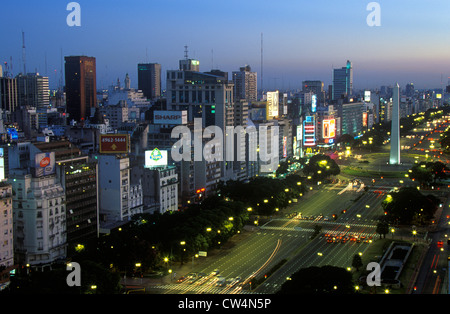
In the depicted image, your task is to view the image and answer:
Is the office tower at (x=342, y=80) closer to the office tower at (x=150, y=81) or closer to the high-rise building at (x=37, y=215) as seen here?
the office tower at (x=150, y=81)

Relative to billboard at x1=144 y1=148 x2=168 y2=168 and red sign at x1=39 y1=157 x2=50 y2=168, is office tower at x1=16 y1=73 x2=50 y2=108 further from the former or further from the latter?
red sign at x1=39 y1=157 x2=50 y2=168

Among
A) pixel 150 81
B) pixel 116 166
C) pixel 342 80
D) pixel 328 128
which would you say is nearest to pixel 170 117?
pixel 116 166

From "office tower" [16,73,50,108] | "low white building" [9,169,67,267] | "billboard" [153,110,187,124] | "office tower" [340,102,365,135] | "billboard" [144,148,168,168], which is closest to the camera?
"low white building" [9,169,67,267]

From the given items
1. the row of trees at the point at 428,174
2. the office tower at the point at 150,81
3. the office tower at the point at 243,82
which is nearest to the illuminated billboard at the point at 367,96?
the office tower at the point at 243,82

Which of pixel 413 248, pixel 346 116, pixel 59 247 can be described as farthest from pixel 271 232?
pixel 346 116

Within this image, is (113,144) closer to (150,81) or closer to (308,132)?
(308,132)

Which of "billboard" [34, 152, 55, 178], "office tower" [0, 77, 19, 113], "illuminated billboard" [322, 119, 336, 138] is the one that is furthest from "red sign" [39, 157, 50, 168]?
"office tower" [0, 77, 19, 113]
